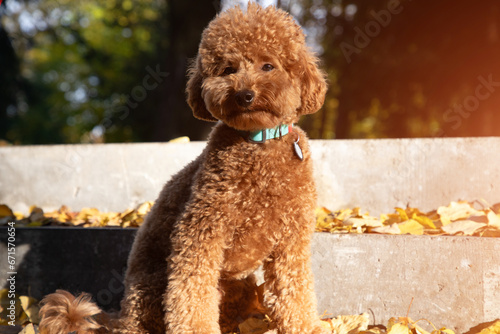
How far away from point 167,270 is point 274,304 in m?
0.63

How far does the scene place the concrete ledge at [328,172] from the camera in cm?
442

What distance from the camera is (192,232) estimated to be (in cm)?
244

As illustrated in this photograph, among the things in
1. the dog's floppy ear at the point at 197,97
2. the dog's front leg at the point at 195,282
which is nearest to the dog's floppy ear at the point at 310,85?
the dog's floppy ear at the point at 197,97

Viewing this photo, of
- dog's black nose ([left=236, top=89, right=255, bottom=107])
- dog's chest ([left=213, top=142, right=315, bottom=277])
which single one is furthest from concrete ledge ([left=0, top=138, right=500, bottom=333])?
dog's black nose ([left=236, top=89, right=255, bottom=107])

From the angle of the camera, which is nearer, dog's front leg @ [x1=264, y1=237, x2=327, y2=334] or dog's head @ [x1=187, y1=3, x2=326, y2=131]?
dog's head @ [x1=187, y1=3, x2=326, y2=131]

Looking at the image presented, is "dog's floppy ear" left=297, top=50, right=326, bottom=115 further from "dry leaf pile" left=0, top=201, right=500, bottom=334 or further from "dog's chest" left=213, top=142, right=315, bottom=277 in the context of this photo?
"dry leaf pile" left=0, top=201, right=500, bottom=334

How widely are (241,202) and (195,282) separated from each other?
487 mm

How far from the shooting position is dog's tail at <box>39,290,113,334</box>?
247 centimetres

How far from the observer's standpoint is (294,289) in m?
2.50

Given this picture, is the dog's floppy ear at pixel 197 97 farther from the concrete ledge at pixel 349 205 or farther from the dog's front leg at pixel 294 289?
the concrete ledge at pixel 349 205

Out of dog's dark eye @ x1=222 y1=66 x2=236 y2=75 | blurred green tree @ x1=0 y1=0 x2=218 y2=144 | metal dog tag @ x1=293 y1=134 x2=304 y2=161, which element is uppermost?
dog's dark eye @ x1=222 y1=66 x2=236 y2=75

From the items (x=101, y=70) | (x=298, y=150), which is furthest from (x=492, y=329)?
(x=101, y=70)

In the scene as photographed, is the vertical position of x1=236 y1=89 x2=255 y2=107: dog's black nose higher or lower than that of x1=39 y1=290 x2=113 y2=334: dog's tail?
higher

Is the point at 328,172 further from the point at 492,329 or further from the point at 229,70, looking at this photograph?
the point at 229,70
